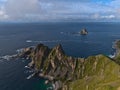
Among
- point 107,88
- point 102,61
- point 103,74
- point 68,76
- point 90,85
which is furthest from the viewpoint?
point 68,76

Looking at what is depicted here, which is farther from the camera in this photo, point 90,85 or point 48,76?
point 48,76

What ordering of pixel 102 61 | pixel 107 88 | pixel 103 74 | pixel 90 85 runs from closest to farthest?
pixel 107 88, pixel 90 85, pixel 103 74, pixel 102 61

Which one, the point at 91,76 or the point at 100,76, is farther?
the point at 91,76

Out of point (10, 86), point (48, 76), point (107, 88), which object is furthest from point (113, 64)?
point (10, 86)

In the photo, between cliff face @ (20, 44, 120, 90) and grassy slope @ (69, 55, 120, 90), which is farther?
cliff face @ (20, 44, 120, 90)

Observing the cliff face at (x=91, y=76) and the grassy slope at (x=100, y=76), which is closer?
the grassy slope at (x=100, y=76)

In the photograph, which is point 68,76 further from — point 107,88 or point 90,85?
point 107,88

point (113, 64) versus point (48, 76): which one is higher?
point (113, 64)

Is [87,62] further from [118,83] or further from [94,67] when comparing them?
[118,83]

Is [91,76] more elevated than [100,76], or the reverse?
[100,76]
